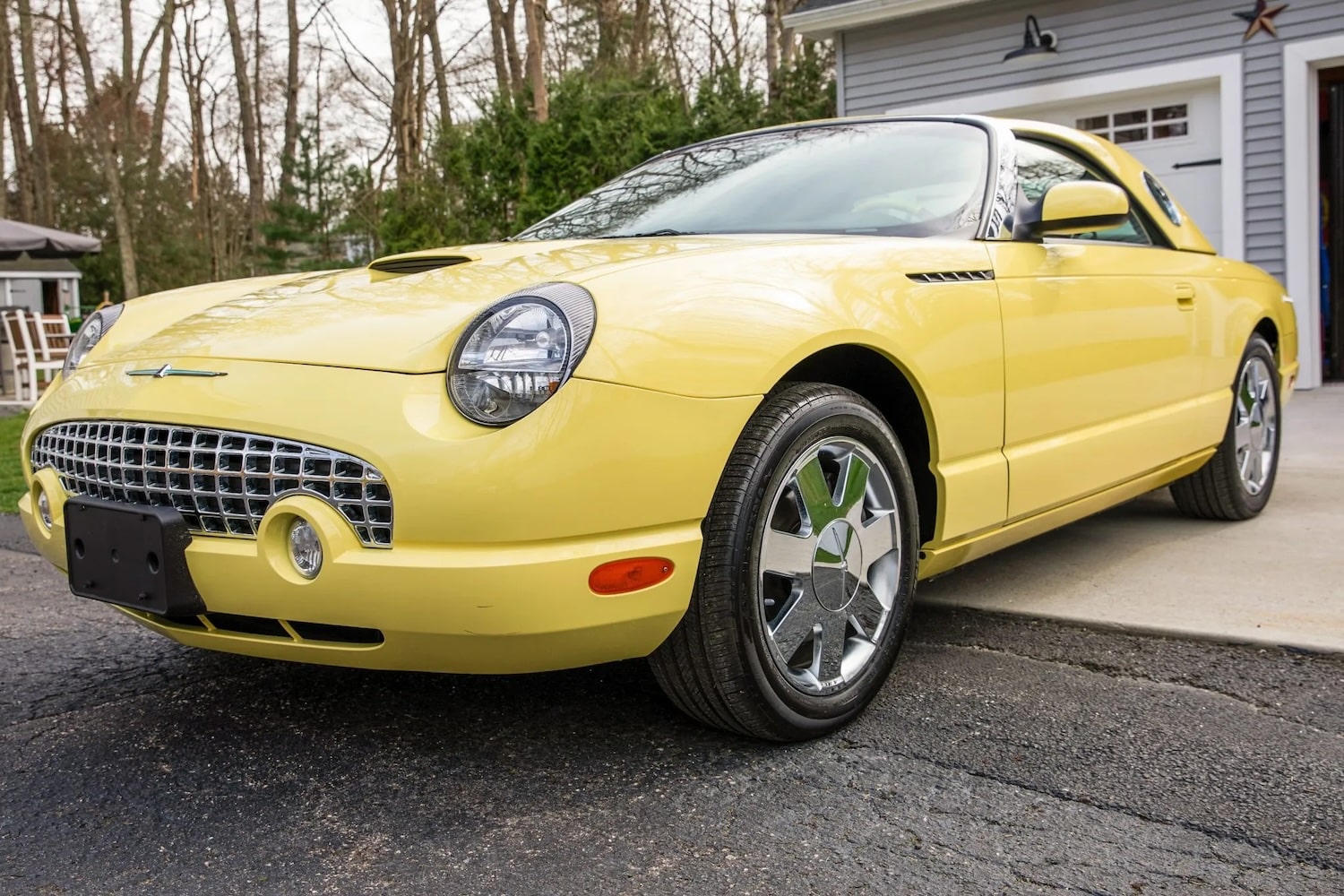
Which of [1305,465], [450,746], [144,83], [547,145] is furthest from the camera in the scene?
[144,83]

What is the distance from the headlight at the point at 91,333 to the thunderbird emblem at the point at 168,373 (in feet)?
2.75

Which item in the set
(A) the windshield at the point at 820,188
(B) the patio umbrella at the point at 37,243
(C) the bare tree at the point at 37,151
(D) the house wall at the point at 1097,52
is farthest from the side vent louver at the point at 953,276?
(C) the bare tree at the point at 37,151

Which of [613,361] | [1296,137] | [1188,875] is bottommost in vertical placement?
[1188,875]

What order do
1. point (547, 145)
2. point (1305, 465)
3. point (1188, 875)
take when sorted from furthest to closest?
point (547, 145)
point (1305, 465)
point (1188, 875)

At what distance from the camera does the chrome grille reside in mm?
2031

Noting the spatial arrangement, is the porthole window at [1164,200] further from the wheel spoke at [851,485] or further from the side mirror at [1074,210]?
the wheel spoke at [851,485]

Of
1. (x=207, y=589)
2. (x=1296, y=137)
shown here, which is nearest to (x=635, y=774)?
(x=207, y=589)

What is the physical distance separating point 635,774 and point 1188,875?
960 mm

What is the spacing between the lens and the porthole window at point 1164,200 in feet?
13.7

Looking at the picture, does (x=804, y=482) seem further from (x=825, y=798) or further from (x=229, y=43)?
(x=229, y=43)

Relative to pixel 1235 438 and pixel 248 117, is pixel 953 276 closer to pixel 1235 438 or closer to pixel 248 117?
pixel 1235 438

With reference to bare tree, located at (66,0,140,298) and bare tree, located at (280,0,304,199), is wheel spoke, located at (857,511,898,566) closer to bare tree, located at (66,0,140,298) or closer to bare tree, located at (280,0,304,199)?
bare tree, located at (66,0,140,298)

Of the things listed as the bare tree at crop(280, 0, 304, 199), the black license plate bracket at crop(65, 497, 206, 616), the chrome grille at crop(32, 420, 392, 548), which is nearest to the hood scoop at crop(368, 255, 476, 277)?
the chrome grille at crop(32, 420, 392, 548)

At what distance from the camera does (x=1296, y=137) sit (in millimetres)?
A: 8422
